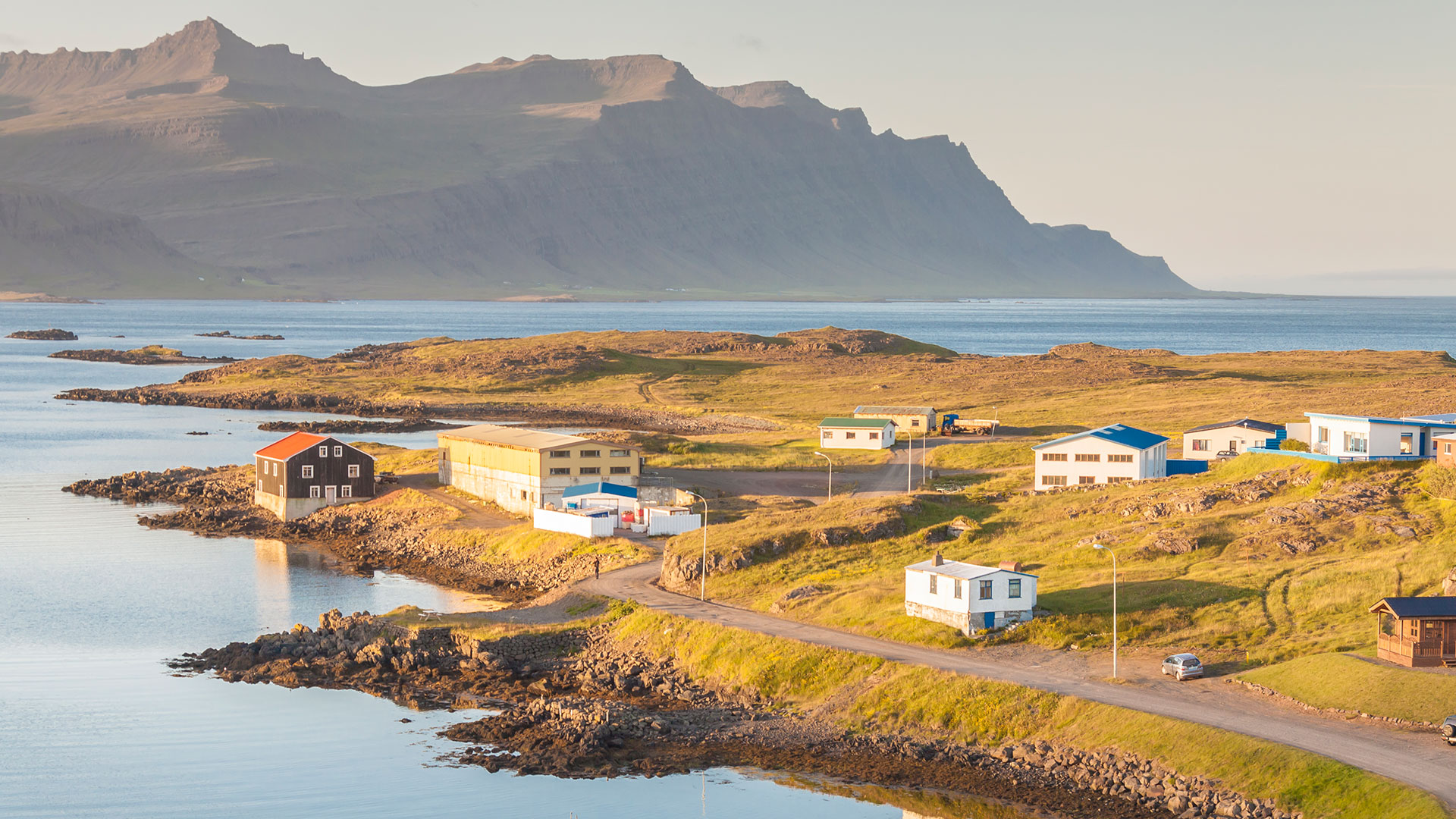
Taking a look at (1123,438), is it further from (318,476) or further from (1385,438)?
(318,476)

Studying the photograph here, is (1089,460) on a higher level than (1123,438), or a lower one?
lower

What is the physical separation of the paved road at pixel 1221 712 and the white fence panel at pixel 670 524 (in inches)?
717

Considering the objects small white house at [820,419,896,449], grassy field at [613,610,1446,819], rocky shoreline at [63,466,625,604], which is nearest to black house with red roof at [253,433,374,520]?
rocky shoreline at [63,466,625,604]

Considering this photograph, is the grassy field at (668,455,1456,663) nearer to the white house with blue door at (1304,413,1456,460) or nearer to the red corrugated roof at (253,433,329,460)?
the white house with blue door at (1304,413,1456,460)

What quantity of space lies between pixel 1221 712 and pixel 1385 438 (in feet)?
119

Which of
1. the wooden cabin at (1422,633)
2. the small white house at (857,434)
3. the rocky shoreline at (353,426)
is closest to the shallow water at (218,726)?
the wooden cabin at (1422,633)

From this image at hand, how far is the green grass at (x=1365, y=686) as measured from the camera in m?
47.2

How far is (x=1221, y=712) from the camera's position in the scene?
48094 mm

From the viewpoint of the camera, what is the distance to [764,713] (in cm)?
5347

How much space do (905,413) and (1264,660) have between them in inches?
3022

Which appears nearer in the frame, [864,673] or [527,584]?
[864,673]

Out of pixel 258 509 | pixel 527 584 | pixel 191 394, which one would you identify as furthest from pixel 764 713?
pixel 191 394

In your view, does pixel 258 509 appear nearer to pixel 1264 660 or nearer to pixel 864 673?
pixel 864 673

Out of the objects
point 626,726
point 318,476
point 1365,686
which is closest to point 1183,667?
point 1365,686
